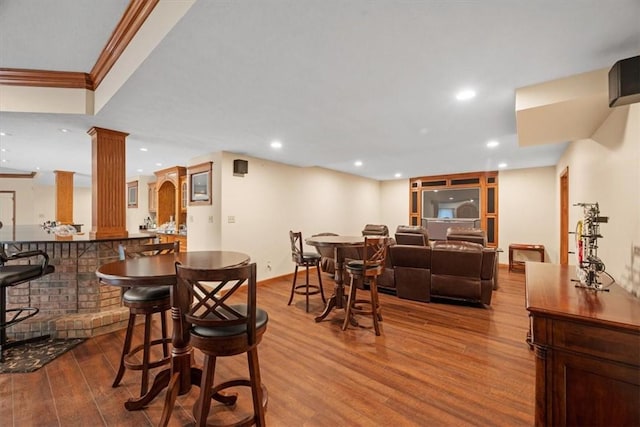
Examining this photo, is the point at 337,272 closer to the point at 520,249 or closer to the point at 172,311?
the point at 172,311

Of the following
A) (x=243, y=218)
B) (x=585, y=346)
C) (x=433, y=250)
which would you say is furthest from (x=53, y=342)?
(x=433, y=250)

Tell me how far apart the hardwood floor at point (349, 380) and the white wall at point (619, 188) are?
3.52ft

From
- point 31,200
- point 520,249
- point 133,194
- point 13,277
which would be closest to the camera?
point 13,277

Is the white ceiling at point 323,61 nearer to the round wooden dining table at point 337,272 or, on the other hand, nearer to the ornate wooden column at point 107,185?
the ornate wooden column at point 107,185

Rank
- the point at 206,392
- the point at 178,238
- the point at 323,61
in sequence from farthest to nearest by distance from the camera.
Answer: the point at 178,238
the point at 323,61
the point at 206,392

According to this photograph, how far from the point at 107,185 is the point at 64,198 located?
Answer: 4.45 metres

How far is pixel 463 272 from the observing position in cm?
365

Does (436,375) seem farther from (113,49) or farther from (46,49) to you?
(46,49)

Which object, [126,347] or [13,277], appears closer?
[126,347]

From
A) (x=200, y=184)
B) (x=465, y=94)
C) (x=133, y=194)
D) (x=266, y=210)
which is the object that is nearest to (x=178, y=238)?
(x=200, y=184)

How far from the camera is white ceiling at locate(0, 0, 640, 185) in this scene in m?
1.43

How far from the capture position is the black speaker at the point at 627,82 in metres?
1.42

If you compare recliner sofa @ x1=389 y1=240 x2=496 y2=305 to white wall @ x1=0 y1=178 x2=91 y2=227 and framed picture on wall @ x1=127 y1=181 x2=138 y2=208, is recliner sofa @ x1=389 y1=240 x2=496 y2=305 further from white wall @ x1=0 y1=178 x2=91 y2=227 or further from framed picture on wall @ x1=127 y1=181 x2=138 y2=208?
white wall @ x1=0 y1=178 x2=91 y2=227

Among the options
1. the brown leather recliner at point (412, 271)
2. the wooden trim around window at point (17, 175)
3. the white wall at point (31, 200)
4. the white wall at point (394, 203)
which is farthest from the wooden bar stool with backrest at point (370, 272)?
the white wall at point (31, 200)
